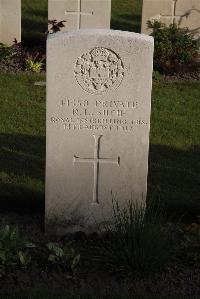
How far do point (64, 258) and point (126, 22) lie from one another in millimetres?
11282

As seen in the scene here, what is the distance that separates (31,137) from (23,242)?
299 centimetres

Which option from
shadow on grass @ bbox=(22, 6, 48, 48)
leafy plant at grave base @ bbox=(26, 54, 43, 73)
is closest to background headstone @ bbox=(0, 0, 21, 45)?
shadow on grass @ bbox=(22, 6, 48, 48)

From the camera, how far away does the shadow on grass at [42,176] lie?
6.31m

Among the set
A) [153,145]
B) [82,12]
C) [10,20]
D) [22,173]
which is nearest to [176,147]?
[153,145]

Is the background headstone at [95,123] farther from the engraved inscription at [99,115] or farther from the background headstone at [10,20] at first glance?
the background headstone at [10,20]

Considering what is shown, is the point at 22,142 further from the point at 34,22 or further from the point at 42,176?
the point at 34,22

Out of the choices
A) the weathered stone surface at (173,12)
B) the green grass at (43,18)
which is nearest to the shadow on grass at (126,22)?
the green grass at (43,18)

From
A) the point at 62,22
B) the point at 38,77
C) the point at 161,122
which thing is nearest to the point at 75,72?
the point at 161,122

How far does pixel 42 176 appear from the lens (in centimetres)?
689

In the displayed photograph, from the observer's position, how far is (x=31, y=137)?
26.4ft

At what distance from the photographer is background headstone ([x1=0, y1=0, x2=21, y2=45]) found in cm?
1135

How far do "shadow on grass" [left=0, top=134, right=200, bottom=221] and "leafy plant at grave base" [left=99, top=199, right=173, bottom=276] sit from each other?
494mm

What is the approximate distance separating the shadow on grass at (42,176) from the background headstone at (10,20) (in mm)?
3974

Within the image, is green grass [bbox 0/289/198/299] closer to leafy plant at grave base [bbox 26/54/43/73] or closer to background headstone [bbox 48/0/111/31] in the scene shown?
leafy plant at grave base [bbox 26/54/43/73]
